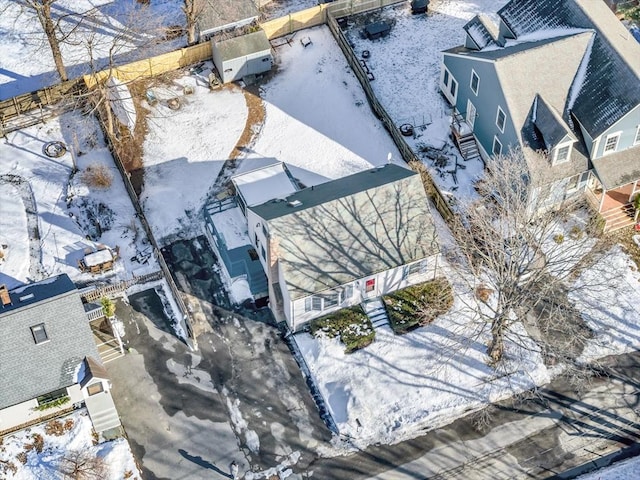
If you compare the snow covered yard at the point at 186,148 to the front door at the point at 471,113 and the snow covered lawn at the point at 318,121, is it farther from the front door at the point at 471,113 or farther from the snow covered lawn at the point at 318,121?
the front door at the point at 471,113

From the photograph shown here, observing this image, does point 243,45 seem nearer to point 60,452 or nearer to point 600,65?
point 600,65

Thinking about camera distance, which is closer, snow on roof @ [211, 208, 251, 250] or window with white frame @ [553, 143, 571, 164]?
window with white frame @ [553, 143, 571, 164]

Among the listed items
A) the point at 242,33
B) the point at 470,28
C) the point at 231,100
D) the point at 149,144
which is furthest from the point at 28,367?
the point at 470,28

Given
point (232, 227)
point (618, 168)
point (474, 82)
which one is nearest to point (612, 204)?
point (618, 168)

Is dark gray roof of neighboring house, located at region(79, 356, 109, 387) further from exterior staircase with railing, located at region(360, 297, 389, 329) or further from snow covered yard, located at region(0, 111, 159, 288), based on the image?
exterior staircase with railing, located at region(360, 297, 389, 329)

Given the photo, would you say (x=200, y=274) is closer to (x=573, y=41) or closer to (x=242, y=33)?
(x=242, y=33)

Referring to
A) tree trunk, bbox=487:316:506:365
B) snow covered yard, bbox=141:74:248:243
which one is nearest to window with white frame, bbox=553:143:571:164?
tree trunk, bbox=487:316:506:365

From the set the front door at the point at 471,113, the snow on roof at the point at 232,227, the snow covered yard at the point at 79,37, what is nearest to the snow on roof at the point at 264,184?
the snow on roof at the point at 232,227
